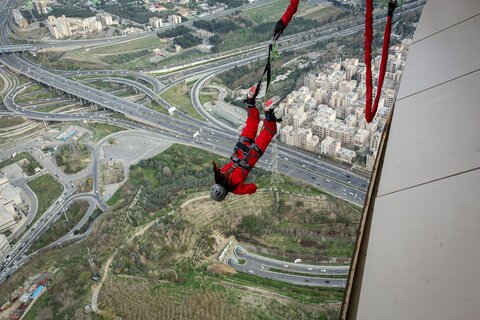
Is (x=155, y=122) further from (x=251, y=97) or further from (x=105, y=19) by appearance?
(x=251, y=97)

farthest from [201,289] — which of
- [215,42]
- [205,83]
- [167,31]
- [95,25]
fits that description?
[95,25]

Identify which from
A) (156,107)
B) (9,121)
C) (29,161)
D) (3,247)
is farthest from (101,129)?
(3,247)

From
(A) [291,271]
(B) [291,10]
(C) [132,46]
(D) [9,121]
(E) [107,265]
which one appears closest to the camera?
(B) [291,10]

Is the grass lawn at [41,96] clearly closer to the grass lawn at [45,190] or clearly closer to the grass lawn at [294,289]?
the grass lawn at [45,190]

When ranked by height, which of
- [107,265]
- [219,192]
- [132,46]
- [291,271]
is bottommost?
[107,265]

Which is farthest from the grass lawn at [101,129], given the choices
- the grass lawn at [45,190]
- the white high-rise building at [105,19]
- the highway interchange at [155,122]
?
the white high-rise building at [105,19]

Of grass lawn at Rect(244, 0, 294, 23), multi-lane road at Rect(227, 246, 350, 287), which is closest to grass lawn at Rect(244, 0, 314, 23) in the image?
grass lawn at Rect(244, 0, 294, 23)

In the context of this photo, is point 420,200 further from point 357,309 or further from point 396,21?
point 396,21
